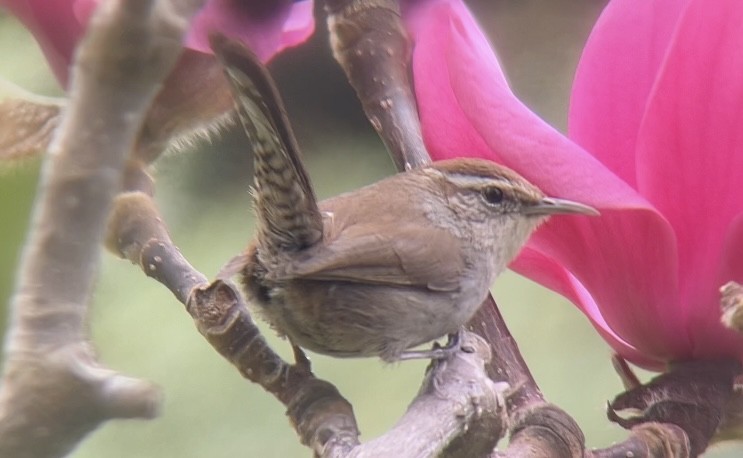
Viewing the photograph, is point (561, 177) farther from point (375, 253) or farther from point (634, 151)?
point (375, 253)

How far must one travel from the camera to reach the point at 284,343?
3.53ft

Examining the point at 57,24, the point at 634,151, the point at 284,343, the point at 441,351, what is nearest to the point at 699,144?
the point at 634,151

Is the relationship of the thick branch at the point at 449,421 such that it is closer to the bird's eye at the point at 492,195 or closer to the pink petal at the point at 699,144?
the pink petal at the point at 699,144

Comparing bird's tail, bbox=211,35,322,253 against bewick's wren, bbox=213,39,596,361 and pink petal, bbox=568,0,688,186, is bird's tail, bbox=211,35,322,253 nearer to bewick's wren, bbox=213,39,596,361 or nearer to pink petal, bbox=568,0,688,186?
bewick's wren, bbox=213,39,596,361

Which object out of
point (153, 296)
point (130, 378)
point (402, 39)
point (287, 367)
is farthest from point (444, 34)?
point (153, 296)

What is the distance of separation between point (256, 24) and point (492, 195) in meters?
0.33

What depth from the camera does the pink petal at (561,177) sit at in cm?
41

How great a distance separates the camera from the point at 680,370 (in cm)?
48

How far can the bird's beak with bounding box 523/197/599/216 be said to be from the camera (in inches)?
18.2

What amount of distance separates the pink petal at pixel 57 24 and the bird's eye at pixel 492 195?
35cm

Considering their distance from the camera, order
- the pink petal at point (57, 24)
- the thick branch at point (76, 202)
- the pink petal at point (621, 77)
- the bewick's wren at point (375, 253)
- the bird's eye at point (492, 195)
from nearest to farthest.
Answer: the thick branch at point (76, 202), the pink petal at point (57, 24), the pink petal at point (621, 77), the bewick's wren at point (375, 253), the bird's eye at point (492, 195)

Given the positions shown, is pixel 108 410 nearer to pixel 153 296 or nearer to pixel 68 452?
pixel 68 452

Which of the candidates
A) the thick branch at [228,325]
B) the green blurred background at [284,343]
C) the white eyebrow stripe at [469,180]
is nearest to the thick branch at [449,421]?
the thick branch at [228,325]

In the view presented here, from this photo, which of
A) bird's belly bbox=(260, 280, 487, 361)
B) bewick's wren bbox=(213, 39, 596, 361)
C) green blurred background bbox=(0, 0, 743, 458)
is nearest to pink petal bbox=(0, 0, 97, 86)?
bewick's wren bbox=(213, 39, 596, 361)
